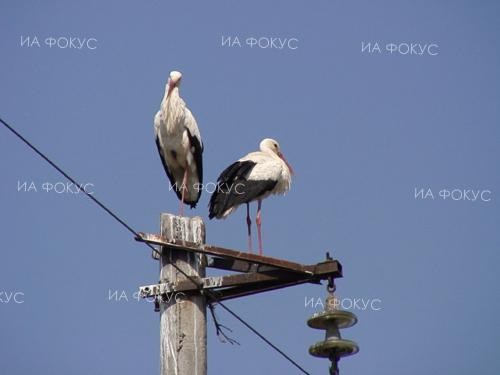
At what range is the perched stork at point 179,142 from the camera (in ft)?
33.4

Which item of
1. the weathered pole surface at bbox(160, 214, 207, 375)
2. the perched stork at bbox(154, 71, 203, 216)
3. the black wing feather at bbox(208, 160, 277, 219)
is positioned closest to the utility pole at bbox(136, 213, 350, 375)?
the weathered pole surface at bbox(160, 214, 207, 375)

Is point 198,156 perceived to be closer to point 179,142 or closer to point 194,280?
point 179,142

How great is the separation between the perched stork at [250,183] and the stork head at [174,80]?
38.5 inches

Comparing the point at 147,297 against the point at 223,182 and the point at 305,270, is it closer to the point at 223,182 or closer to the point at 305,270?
the point at 305,270

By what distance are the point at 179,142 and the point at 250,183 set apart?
3.09 feet

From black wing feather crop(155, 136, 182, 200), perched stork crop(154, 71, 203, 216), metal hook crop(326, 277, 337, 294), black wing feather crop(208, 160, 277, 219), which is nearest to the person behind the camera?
metal hook crop(326, 277, 337, 294)

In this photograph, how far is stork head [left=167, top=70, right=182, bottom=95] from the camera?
10.3m

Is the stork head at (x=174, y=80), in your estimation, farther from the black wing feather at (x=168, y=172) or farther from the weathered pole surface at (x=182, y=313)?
the weathered pole surface at (x=182, y=313)

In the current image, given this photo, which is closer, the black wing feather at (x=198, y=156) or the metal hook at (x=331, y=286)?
the metal hook at (x=331, y=286)

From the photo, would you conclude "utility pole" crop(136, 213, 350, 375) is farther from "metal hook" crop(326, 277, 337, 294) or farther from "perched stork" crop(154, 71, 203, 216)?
"perched stork" crop(154, 71, 203, 216)

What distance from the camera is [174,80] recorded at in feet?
33.9

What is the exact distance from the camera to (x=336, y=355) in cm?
556

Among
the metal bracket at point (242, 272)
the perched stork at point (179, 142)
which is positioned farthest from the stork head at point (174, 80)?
the metal bracket at point (242, 272)

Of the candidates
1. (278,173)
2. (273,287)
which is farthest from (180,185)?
(273,287)
